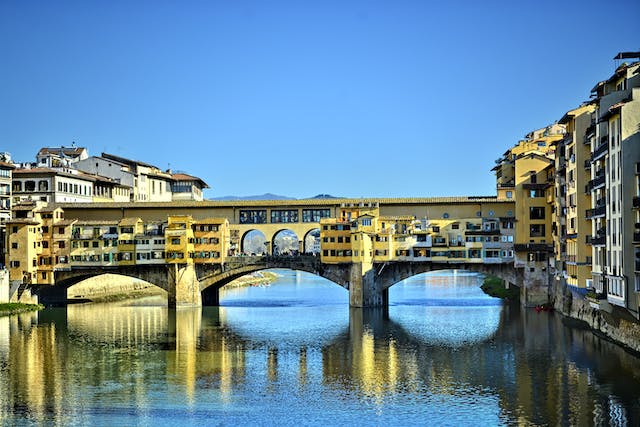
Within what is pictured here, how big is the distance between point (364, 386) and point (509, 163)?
4031cm

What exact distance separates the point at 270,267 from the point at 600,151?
31.4 m

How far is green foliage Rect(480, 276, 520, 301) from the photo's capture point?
7412cm

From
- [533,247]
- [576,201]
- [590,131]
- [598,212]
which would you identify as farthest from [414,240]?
[598,212]

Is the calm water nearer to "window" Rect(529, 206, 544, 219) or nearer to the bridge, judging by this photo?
the bridge

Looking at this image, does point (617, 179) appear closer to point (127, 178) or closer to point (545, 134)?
point (545, 134)

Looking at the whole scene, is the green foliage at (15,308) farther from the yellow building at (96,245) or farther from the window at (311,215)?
the window at (311,215)

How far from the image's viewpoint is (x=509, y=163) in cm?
7331

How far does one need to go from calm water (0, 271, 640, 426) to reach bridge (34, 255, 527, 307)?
7.90ft

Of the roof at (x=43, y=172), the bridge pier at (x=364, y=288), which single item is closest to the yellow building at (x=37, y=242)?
the roof at (x=43, y=172)

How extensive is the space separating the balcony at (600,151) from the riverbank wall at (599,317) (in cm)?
698

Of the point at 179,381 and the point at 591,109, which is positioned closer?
the point at 179,381

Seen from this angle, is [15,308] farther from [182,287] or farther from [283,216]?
[283,216]

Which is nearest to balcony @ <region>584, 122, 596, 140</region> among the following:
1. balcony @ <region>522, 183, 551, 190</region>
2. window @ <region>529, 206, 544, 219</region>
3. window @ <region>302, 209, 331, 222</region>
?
balcony @ <region>522, 183, 551, 190</region>

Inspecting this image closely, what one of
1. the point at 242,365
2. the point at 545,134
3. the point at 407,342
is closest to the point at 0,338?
the point at 242,365
